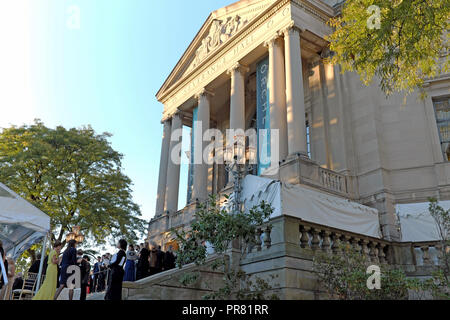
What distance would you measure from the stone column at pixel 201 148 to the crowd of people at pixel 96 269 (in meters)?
8.19

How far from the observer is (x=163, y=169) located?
1089 inches

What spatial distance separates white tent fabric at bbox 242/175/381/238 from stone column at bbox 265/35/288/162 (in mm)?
4988

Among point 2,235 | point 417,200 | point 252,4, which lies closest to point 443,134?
point 417,200

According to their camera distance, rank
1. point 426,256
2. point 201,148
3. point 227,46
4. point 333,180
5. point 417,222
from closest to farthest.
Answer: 1. point 426,256
2. point 417,222
3. point 333,180
4. point 227,46
5. point 201,148

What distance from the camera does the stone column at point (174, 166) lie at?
25.6 m

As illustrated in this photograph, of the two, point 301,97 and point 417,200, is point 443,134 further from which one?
point 301,97

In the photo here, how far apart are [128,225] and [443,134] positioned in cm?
1921

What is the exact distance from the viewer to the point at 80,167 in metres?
24.3

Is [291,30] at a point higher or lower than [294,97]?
higher

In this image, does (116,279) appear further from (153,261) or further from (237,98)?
(237,98)

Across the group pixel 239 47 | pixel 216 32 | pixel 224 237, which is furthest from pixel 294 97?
pixel 224 237

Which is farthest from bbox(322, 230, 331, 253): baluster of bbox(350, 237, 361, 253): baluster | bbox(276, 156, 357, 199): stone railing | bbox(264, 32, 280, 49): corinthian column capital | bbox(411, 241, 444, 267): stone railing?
bbox(264, 32, 280, 49): corinthian column capital

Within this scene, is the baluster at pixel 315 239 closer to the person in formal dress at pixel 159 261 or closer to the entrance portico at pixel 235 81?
the person in formal dress at pixel 159 261

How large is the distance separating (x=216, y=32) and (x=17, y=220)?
61.1 ft
